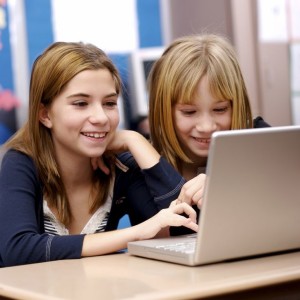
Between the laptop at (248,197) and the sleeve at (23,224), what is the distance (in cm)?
27

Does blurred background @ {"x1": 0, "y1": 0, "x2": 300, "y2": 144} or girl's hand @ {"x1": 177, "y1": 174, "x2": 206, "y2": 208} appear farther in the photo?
blurred background @ {"x1": 0, "y1": 0, "x2": 300, "y2": 144}

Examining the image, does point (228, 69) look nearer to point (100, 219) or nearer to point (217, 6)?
point (100, 219)

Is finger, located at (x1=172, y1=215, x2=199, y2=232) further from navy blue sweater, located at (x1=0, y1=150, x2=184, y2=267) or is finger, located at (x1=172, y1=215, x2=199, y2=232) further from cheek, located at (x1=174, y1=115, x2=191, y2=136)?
cheek, located at (x1=174, y1=115, x2=191, y2=136)

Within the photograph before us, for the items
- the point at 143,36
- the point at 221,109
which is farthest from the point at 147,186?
the point at 143,36

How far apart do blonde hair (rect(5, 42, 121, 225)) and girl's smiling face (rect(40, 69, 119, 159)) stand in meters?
0.02

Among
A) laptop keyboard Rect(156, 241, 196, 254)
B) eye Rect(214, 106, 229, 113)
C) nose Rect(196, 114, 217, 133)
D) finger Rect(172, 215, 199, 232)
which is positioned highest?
eye Rect(214, 106, 229, 113)

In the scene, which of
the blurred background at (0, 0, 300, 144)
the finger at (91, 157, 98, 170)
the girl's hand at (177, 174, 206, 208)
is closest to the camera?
the girl's hand at (177, 174, 206, 208)

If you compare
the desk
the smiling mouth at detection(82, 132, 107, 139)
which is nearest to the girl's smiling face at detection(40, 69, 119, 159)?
the smiling mouth at detection(82, 132, 107, 139)

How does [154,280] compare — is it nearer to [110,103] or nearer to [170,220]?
[170,220]

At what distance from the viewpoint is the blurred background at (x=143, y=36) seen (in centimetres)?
361

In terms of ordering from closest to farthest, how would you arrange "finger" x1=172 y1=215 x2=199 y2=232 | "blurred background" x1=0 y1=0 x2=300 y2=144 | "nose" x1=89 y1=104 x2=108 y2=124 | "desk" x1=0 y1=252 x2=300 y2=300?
"desk" x1=0 y1=252 x2=300 y2=300
"finger" x1=172 y1=215 x2=199 y2=232
"nose" x1=89 y1=104 x2=108 y2=124
"blurred background" x1=0 y1=0 x2=300 y2=144

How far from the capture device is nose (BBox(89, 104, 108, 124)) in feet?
5.45

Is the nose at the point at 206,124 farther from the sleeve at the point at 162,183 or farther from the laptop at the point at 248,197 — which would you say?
the laptop at the point at 248,197

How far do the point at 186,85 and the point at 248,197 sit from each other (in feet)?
2.26
